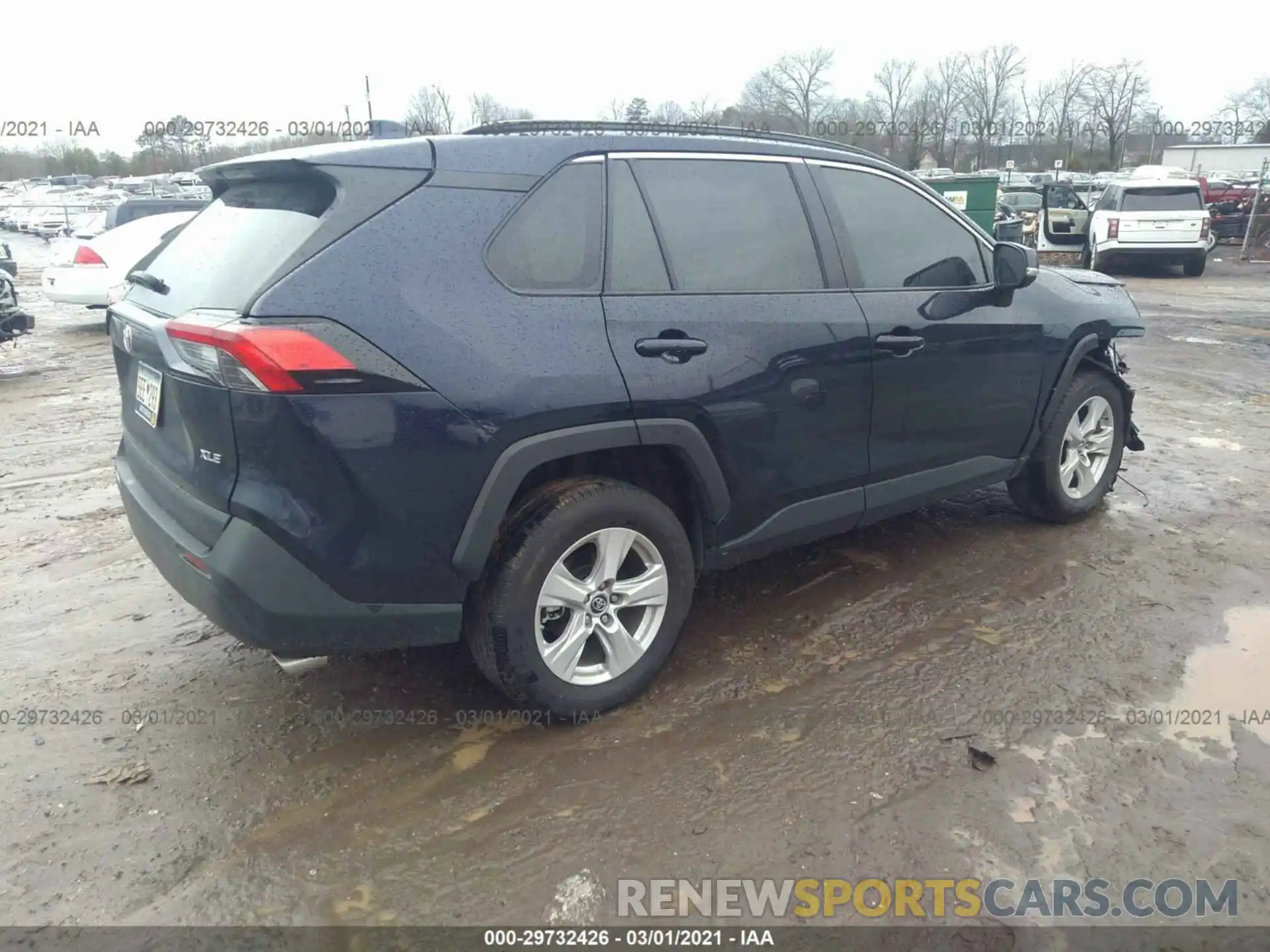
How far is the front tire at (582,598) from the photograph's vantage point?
108 inches

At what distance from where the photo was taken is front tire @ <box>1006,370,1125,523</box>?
4426 millimetres

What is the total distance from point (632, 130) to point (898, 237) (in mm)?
1254

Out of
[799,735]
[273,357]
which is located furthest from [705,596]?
[273,357]

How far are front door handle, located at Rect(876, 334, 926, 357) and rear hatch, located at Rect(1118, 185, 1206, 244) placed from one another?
51.1 ft

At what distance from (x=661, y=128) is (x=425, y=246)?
44.2 inches

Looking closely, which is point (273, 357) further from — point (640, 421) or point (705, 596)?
point (705, 596)

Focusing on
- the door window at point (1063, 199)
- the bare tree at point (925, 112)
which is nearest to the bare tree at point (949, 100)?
the bare tree at point (925, 112)

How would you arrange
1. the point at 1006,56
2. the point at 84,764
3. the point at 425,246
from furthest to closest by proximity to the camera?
1. the point at 1006,56
2. the point at 84,764
3. the point at 425,246

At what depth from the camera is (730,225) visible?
126 inches

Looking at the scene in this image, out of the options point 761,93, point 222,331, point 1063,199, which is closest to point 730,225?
point 222,331

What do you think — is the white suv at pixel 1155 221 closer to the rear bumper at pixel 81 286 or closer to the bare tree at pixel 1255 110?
the rear bumper at pixel 81 286

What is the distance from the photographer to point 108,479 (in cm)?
546

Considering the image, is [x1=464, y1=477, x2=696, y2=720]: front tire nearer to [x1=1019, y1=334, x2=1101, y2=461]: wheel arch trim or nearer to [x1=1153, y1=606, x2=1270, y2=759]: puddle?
[x1=1153, y1=606, x2=1270, y2=759]: puddle

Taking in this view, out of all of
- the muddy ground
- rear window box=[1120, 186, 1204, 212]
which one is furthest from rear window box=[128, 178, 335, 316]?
rear window box=[1120, 186, 1204, 212]
